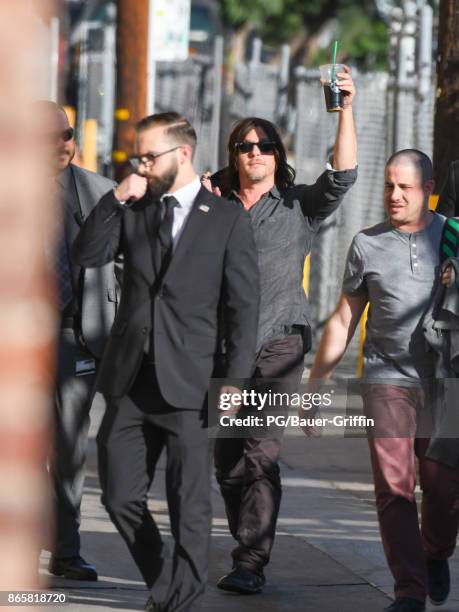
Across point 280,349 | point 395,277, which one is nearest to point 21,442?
point 395,277

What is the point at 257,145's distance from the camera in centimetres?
552

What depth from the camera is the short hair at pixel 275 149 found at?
552 cm

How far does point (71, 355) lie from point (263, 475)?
0.92 meters

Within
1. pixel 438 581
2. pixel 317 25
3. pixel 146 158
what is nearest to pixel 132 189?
pixel 146 158

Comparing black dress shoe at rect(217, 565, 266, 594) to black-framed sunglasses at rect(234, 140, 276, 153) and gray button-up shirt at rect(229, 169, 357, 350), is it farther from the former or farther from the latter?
black-framed sunglasses at rect(234, 140, 276, 153)

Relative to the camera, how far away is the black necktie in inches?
181

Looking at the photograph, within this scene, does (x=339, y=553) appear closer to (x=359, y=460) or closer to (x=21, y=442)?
(x=359, y=460)

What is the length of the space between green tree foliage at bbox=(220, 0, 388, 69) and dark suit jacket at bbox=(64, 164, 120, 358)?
154 ft

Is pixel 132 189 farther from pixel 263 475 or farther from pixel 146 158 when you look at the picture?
pixel 263 475

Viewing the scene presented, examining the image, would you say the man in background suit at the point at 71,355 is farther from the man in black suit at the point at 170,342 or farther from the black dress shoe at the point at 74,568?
the man in black suit at the point at 170,342

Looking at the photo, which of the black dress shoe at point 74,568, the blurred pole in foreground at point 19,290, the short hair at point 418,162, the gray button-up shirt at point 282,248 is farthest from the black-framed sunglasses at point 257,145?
the blurred pole in foreground at point 19,290

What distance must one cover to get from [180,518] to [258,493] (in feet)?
2.83

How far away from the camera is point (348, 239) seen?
516 inches

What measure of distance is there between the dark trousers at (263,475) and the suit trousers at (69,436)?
66 centimetres
